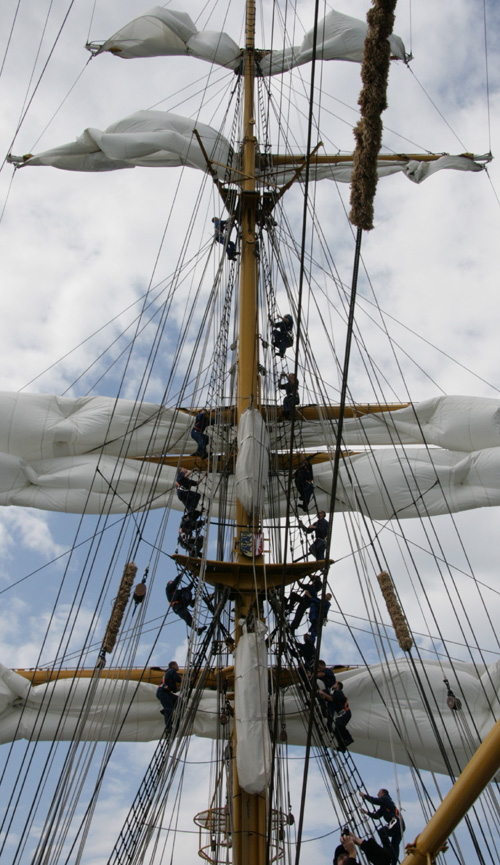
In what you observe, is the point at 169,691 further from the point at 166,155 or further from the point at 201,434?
the point at 166,155

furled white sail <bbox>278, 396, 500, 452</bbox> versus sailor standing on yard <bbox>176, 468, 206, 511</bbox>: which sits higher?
furled white sail <bbox>278, 396, 500, 452</bbox>

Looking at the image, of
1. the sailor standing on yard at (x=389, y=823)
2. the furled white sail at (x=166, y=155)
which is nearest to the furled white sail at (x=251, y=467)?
the sailor standing on yard at (x=389, y=823)

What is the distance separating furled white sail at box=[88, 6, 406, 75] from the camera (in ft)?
40.0

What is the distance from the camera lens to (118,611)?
7.30 meters

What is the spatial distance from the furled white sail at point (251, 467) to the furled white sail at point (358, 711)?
290cm

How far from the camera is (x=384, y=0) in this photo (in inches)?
91.8

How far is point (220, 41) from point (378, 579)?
9.60 m

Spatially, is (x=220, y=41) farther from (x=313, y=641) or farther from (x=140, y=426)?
(x=313, y=641)

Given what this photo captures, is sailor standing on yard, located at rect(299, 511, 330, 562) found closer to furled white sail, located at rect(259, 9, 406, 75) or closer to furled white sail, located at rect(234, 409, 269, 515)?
furled white sail, located at rect(234, 409, 269, 515)

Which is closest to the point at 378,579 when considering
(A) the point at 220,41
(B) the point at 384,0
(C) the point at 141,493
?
(C) the point at 141,493

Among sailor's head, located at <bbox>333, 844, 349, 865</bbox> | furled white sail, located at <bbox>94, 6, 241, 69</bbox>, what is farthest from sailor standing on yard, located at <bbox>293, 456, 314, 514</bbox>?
furled white sail, located at <bbox>94, 6, 241, 69</bbox>

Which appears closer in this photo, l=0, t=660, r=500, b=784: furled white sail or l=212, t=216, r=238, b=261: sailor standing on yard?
l=0, t=660, r=500, b=784: furled white sail

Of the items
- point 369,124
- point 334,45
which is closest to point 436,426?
point 334,45

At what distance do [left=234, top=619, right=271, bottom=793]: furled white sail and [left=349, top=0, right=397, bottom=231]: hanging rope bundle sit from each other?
4.13 metres
